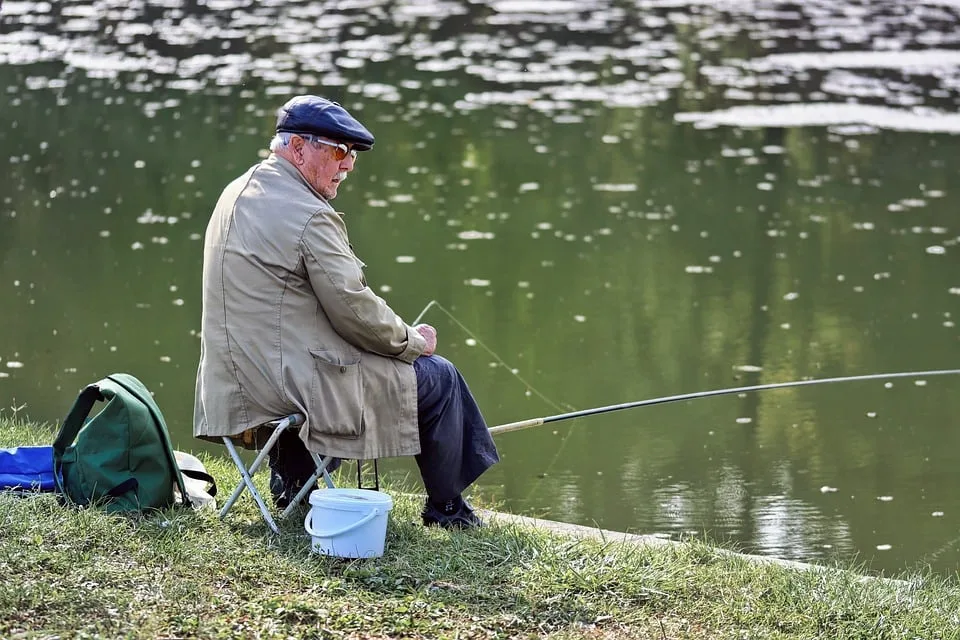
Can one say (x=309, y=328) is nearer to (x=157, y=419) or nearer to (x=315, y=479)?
(x=315, y=479)

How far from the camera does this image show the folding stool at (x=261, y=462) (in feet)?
11.9

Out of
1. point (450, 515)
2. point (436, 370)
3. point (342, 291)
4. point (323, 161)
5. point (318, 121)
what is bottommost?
point (450, 515)

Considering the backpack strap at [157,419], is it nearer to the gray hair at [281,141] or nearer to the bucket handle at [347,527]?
the bucket handle at [347,527]

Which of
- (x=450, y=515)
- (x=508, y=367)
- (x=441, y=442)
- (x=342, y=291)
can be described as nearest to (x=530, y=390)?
(x=508, y=367)

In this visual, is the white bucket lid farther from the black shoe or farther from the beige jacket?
the black shoe

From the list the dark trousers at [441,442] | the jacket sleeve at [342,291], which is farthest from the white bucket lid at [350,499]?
the jacket sleeve at [342,291]

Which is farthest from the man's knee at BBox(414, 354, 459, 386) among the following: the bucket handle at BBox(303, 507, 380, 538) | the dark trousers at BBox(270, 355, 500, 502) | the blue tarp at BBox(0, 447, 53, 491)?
the blue tarp at BBox(0, 447, 53, 491)

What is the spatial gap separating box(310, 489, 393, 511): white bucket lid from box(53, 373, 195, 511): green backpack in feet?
1.69

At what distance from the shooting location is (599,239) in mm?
9445

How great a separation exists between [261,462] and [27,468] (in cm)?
79

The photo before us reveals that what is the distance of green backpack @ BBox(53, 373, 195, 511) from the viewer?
3.76 metres

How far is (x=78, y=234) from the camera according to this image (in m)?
9.31

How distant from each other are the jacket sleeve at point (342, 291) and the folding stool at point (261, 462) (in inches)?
11.1

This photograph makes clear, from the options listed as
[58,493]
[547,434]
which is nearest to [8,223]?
[547,434]
